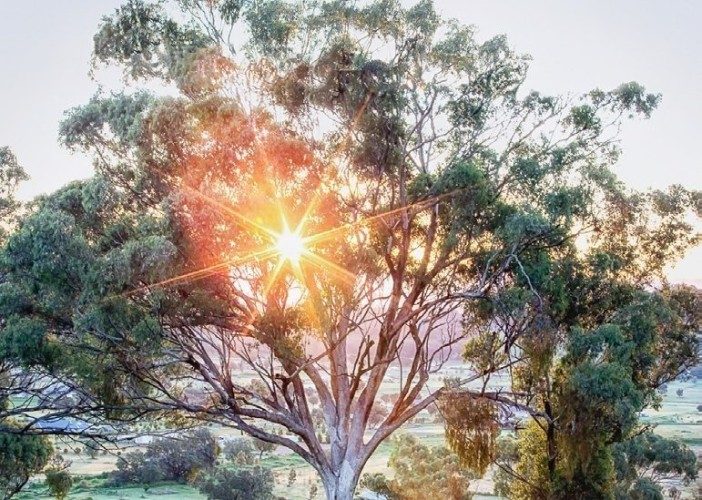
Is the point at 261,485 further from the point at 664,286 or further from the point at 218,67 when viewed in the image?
the point at 218,67

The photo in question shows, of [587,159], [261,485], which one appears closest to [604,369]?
[587,159]

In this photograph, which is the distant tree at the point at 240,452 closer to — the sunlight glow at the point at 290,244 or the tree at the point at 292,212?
the tree at the point at 292,212

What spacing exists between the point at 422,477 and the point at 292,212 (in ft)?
62.0

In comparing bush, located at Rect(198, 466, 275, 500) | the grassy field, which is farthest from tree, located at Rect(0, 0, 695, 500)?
bush, located at Rect(198, 466, 275, 500)

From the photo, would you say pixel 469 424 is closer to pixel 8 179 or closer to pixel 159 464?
pixel 8 179

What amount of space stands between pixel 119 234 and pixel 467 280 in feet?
21.5

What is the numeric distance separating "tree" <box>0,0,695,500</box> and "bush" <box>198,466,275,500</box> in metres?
18.4

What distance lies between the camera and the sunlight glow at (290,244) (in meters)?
11.4

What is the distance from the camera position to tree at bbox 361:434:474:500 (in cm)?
2691

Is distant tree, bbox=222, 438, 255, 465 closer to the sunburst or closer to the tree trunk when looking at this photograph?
the tree trunk

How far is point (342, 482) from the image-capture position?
12.5 metres

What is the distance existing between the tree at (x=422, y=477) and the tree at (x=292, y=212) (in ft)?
49.2

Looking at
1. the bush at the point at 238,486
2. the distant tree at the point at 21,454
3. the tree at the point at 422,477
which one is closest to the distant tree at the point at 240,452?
the bush at the point at 238,486

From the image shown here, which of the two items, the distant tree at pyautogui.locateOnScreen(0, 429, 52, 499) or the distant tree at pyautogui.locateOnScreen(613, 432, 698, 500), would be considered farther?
the distant tree at pyautogui.locateOnScreen(613, 432, 698, 500)
